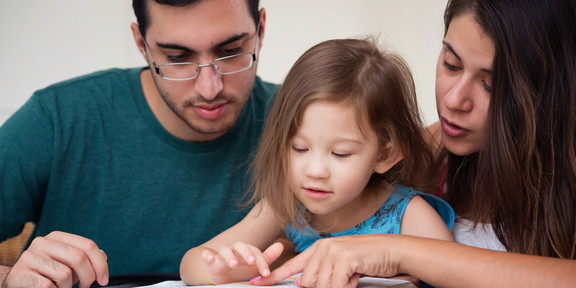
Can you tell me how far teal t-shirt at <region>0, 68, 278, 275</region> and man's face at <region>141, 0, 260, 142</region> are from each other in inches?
5.8

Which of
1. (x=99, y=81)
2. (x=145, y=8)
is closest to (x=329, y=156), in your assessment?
(x=145, y=8)

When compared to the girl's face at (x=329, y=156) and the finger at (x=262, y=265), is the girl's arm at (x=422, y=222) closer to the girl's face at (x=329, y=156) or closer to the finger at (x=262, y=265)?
the girl's face at (x=329, y=156)

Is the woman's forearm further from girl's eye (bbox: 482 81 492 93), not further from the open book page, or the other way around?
girl's eye (bbox: 482 81 492 93)

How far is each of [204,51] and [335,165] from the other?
0.60 meters

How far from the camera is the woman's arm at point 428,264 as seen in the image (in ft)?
3.97

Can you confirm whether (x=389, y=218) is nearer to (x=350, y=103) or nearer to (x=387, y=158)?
(x=387, y=158)

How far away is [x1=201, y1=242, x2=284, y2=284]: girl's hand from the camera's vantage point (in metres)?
1.26

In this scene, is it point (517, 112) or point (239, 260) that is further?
point (517, 112)

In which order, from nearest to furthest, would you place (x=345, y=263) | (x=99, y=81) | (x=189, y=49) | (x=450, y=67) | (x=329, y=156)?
(x=345, y=263) < (x=329, y=156) < (x=450, y=67) < (x=189, y=49) < (x=99, y=81)

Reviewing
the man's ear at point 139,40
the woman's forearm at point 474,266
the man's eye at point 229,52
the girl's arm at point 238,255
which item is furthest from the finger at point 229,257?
the man's ear at point 139,40

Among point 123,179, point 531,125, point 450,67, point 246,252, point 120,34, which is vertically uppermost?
point 450,67

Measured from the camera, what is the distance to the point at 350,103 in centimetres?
141

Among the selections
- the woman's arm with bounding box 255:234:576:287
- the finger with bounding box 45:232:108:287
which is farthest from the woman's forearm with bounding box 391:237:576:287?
the finger with bounding box 45:232:108:287

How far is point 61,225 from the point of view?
196 centimetres
